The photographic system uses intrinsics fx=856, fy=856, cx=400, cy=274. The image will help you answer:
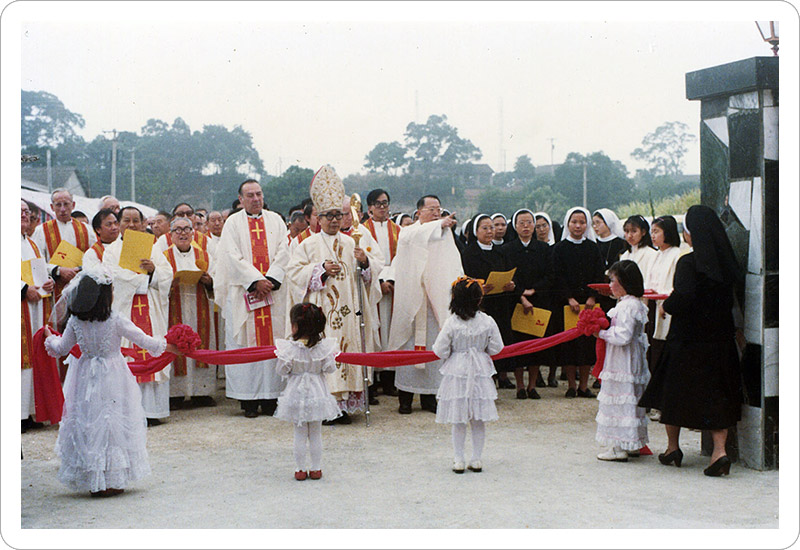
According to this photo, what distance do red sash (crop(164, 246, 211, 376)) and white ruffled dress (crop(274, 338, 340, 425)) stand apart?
2.81 m

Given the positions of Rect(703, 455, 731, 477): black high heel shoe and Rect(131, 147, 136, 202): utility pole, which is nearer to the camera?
Rect(703, 455, 731, 477): black high heel shoe

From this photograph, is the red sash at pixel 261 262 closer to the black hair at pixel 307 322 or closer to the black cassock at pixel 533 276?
the black cassock at pixel 533 276

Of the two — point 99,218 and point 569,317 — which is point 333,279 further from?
point 569,317

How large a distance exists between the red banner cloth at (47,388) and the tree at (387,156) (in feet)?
30.0

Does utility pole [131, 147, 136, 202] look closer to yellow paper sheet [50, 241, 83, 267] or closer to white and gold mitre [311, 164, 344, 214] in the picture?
yellow paper sheet [50, 241, 83, 267]

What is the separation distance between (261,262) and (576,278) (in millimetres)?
3123

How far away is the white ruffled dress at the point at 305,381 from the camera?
211 inches

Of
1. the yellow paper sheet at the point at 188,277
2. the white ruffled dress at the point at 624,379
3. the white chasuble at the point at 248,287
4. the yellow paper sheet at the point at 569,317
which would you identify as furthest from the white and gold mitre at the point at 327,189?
the yellow paper sheet at the point at 569,317

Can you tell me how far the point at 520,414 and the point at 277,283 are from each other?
249 centimetres

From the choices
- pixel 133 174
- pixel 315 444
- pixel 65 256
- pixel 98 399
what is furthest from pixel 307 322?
pixel 133 174

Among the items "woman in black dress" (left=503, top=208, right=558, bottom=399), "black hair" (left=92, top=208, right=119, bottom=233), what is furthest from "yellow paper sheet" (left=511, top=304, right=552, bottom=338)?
"black hair" (left=92, top=208, right=119, bottom=233)

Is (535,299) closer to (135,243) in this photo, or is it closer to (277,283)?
(277,283)

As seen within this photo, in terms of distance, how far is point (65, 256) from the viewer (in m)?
7.55

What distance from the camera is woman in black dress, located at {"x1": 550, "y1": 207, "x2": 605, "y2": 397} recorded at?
8.48m
